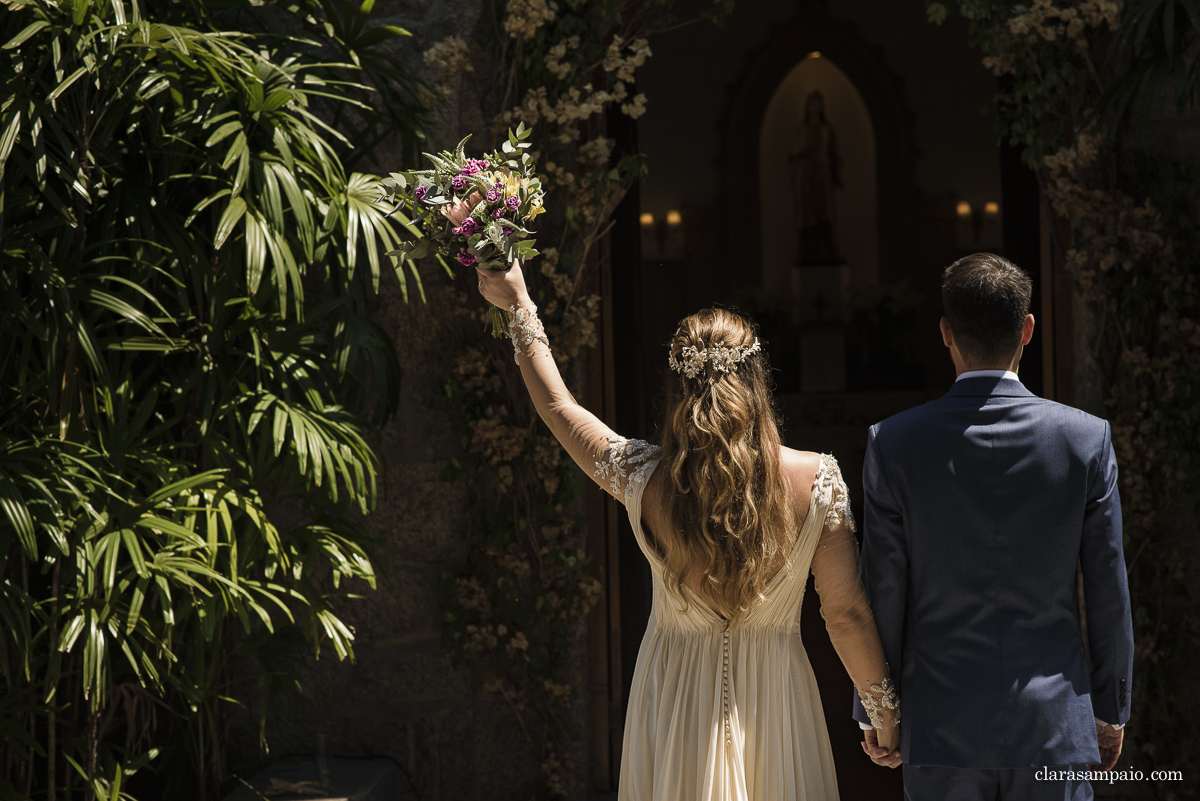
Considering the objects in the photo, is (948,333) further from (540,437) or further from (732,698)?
(540,437)

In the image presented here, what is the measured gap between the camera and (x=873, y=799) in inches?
120

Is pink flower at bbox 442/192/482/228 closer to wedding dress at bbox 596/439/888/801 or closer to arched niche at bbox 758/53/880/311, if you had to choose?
wedding dress at bbox 596/439/888/801

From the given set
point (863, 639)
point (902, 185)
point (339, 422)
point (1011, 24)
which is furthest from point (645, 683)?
point (902, 185)

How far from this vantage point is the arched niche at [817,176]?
464 cm

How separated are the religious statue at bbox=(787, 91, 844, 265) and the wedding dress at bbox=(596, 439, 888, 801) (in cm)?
322

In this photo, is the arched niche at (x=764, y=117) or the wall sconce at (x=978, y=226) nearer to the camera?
the wall sconce at (x=978, y=226)

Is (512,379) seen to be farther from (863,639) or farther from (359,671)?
(863,639)

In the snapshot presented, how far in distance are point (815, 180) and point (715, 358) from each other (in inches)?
139

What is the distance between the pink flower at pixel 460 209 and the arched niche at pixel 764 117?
2876mm

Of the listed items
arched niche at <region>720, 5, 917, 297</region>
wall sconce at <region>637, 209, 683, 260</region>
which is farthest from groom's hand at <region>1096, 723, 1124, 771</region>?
arched niche at <region>720, 5, 917, 297</region>

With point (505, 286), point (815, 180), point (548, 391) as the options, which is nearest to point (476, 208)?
point (505, 286)

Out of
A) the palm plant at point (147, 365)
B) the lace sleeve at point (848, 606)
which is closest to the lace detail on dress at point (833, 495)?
the lace sleeve at point (848, 606)

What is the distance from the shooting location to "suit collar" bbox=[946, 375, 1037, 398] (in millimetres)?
1517

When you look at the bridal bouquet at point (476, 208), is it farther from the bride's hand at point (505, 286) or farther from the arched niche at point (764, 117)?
the arched niche at point (764, 117)
